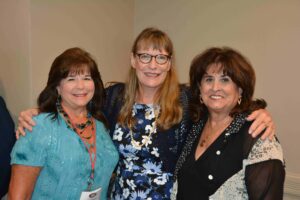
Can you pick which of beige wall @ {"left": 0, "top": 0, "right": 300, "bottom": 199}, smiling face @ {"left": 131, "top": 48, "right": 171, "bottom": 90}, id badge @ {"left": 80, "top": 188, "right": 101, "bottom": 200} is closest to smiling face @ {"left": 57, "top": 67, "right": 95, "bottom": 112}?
smiling face @ {"left": 131, "top": 48, "right": 171, "bottom": 90}

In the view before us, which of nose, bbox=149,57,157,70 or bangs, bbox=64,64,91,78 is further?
nose, bbox=149,57,157,70

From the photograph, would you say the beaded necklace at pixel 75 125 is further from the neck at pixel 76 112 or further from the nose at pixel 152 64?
the nose at pixel 152 64

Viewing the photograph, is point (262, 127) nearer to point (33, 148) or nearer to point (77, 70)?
point (77, 70)

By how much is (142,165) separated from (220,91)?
0.65 metres

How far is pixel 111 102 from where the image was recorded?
1988 millimetres

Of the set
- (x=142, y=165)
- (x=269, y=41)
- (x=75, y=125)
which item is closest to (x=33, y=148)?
(x=75, y=125)

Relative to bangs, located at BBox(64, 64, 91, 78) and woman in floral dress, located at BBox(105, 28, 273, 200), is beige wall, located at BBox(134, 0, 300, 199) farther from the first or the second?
bangs, located at BBox(64, 64, 91, 78)

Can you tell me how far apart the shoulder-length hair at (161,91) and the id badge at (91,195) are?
44 centimetres

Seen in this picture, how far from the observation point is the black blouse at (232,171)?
1278 mm

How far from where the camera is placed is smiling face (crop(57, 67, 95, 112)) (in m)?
1.60

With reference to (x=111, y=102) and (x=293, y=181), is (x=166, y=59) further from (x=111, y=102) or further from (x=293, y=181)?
(x=293, y=181)

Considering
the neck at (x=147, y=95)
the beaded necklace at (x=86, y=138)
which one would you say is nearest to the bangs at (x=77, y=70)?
the beaded necklace at (x=86, y=138)

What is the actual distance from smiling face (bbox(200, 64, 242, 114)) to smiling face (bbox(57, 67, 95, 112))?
625 mm

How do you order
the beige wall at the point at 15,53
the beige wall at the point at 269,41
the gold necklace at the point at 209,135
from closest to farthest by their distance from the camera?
the gold necklace at the point at 209,135, the beige wall at the point at 15,53, the beige wall at the point at 269,41
